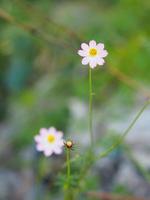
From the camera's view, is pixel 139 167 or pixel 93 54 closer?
pixel 93 54

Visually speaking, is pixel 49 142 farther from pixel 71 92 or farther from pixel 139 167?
pixel 71 92

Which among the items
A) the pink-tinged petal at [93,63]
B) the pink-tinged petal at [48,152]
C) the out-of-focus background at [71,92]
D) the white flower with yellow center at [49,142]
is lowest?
the pink-tinged petal at [48,152]

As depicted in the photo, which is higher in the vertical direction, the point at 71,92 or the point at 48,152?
Result: the point at 71,92

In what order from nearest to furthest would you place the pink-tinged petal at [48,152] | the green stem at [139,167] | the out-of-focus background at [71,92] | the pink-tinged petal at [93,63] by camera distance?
the pink-tinged petal at [93,63]
the pink-tinged petal at [48,152]
the green stem at [139,167]
the out-of-focus background at [71,92]

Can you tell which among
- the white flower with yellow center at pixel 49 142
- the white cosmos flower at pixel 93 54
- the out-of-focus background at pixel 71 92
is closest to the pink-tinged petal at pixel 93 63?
the white cosmos flower at pixel 93 54

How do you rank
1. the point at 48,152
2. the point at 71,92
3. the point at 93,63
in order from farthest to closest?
1. the point at 71,92
2. the point at 48,152
3. the point at 93,63

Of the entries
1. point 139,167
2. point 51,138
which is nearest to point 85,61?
point 51,138

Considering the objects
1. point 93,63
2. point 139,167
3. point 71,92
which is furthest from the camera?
point 71,92

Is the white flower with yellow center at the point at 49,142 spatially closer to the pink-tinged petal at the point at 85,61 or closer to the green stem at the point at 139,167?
the pink-tinged petal at the point at 85,61

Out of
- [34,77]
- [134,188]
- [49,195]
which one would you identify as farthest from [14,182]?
[34,77]

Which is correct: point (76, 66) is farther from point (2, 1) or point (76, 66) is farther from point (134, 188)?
point (134, 188)
